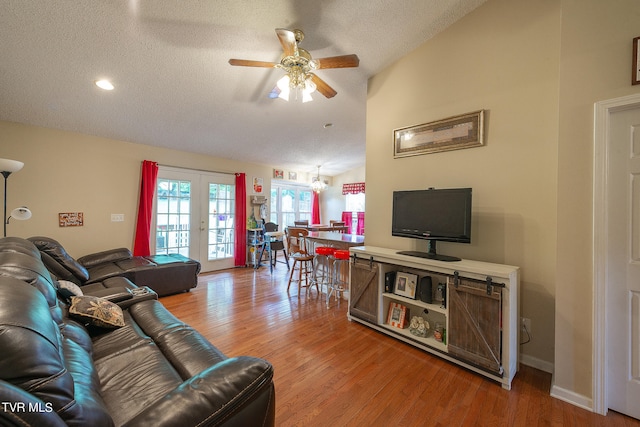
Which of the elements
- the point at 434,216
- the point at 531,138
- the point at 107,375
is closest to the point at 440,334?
the point at 434,216

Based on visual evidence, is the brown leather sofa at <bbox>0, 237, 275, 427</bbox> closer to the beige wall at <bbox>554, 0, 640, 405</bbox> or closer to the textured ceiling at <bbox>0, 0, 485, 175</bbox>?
the textured ceiling at <bbox>0, 0, 485, 175</bbox>

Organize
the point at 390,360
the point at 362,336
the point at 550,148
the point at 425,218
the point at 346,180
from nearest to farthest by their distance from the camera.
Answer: the point at 550,148
the point at 390,360
the point at 425,218
the point at 362,336
the point at 346,180

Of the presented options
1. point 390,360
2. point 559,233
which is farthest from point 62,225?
point 559,233

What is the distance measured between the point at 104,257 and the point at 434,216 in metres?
4.48

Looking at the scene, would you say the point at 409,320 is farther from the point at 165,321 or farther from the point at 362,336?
the point at 165,321

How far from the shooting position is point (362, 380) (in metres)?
1.97

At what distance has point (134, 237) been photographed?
4.46 m

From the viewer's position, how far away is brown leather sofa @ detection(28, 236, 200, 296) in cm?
288

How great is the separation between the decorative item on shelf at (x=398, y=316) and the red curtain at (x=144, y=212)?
412 cm

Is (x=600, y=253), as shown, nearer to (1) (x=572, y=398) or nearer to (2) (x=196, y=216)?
(1) (x=572, y=398)

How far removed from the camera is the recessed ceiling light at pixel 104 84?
2.86 meters

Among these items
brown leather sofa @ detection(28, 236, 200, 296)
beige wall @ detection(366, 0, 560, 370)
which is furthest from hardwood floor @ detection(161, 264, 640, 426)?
brown leather sofa @ detection(28, 236, 200, 296)

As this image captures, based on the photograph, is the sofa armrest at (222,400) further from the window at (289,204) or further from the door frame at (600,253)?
the window at (289,204)

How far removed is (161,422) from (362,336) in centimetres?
222
